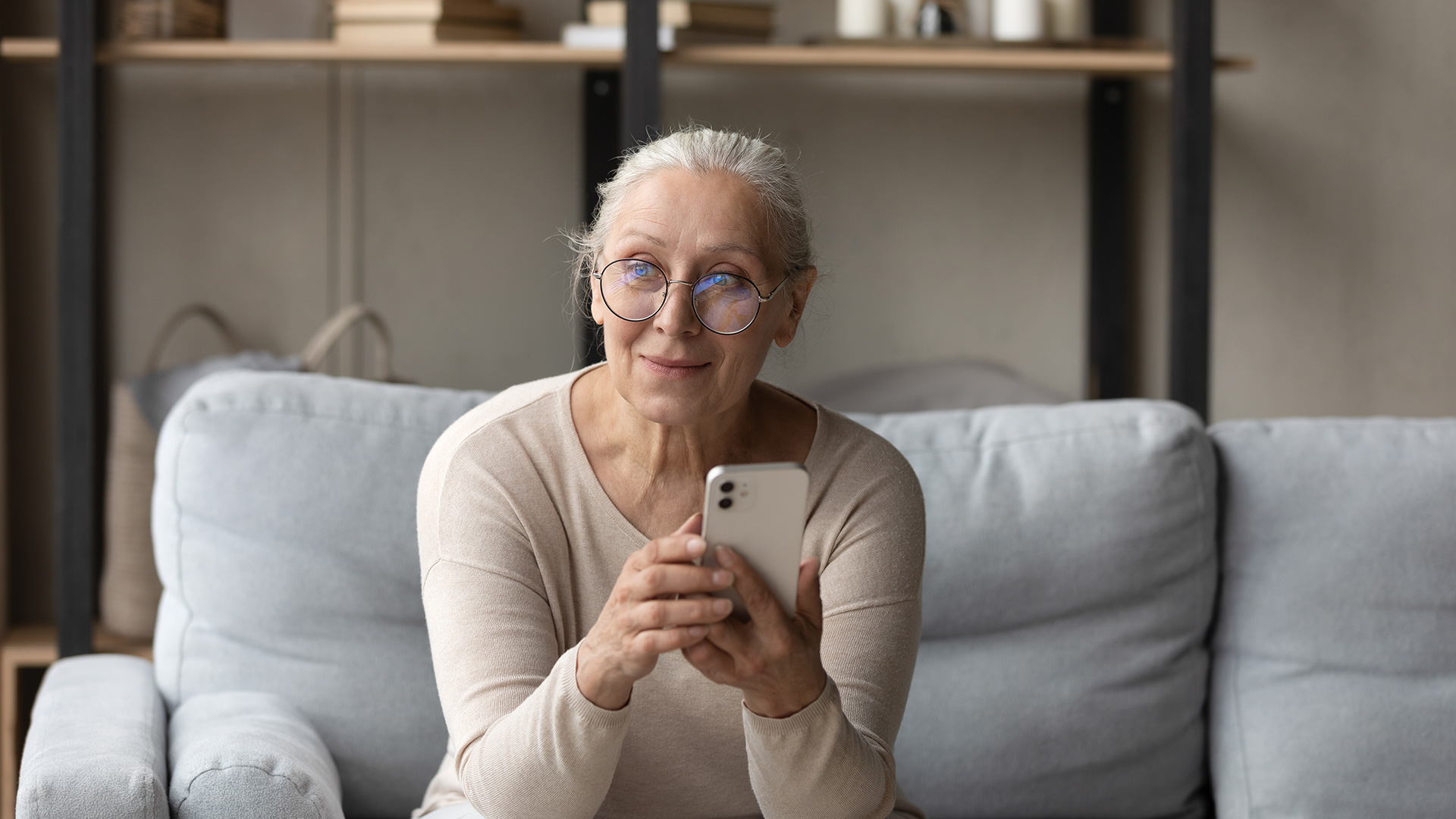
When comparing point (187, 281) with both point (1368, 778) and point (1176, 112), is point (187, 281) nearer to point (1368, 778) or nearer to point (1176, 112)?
point (1176, 112)

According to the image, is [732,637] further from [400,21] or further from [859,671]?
[400,21]

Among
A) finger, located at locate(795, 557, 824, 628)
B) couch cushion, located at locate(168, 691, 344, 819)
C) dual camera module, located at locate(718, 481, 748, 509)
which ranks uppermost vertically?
dual camera module, located at locate(718, 481, 748, 509)

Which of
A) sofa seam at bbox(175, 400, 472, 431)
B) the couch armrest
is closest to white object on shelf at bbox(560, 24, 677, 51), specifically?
sofa seam at bbox(175, 400, 472, 431)

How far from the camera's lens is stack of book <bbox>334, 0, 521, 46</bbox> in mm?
2242

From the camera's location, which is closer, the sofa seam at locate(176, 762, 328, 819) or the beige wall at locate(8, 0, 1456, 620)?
the sofa seam at locate(176, 762, 328, 819)

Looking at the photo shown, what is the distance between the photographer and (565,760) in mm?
1041

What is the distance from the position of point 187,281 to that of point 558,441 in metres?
1.74

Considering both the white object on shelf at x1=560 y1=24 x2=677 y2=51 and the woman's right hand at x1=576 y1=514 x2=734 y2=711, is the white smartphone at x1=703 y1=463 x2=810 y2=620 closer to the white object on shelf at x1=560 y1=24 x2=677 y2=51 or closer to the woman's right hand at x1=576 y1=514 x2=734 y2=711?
the woman's right hand at x1=576 y1=514 x2=734 y2=711


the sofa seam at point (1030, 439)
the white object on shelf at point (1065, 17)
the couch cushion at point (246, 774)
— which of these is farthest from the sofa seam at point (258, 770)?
the white object on shelf at point (1065, 17)

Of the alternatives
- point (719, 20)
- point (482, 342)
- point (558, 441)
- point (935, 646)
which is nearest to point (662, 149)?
point (558, 441)

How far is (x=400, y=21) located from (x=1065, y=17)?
1.25 meters

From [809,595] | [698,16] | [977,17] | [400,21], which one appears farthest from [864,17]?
[809,595]

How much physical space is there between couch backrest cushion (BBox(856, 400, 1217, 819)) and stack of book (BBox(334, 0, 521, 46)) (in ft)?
4.11

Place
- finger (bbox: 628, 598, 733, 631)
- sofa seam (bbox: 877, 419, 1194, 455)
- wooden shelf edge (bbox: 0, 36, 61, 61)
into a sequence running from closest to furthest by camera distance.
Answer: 1. finger (bbox: 628, 598, 733, 631)
2. sofa seam (bbox: 877, 419, 1194, 455)
3. wooden shelf edge (bbox: 0, 36, 61, 61)
